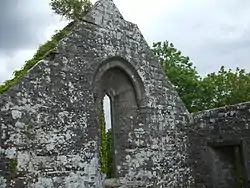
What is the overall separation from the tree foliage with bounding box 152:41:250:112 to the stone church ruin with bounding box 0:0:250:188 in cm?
551

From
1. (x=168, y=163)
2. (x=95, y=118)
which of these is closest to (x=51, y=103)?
(x=95, y=118)

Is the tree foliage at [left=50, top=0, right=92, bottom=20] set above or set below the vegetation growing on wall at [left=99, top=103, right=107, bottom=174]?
above

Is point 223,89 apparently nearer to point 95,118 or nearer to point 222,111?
point 222,111

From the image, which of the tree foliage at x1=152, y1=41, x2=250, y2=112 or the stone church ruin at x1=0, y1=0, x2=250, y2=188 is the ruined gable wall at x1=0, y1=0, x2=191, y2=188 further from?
the tree foliage at x1=152, y1=41, x2=250, y2=112

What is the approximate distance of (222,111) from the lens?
8055 millimetres

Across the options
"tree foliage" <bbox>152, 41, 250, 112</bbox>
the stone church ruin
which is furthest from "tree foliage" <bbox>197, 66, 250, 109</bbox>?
the stone church ruin

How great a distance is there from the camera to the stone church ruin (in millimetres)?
5504

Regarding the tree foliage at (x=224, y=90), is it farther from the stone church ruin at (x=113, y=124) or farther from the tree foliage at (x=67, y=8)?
the tree foliage at (x=67, y=8)

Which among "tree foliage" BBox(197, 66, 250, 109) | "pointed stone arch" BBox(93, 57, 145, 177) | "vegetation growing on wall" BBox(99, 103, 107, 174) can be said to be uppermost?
"tree foliage" BBox(197, 66, 250, 109)

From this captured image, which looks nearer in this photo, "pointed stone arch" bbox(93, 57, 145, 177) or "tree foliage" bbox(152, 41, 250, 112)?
"pointed stone arch" bbox(93, 57, 145, 177)

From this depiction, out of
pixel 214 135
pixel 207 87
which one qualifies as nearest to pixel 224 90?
pixel 207 87

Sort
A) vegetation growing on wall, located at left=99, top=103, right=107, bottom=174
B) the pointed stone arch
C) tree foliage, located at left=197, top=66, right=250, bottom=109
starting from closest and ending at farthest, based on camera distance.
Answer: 1. vegetation growing on wall, located at left=99, top=103, right=107, bottom=174
2. the pointed stone arch
3. tree foliage, located at left=197, top=66, right=250, bottom=109

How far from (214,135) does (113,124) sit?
234 cm

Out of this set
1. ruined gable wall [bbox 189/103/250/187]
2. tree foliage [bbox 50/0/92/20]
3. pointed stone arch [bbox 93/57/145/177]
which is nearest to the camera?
pointed stone arch [bbox 93/57/145/177]
